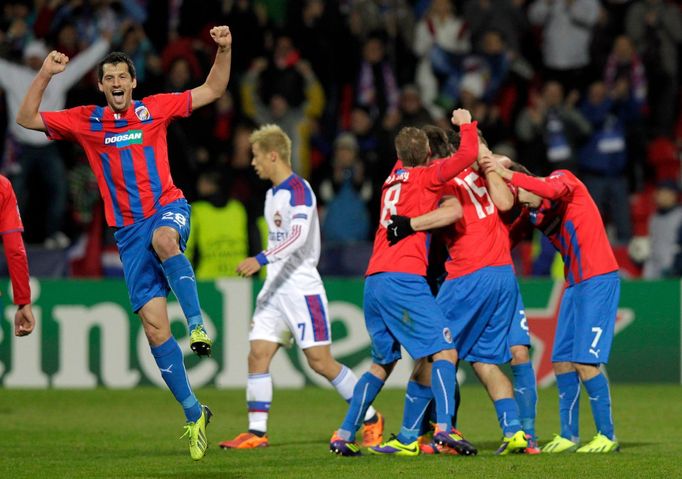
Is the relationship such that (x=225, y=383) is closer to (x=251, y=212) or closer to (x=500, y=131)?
(x=251, y=212)

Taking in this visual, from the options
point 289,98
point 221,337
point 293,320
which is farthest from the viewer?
point 289,98

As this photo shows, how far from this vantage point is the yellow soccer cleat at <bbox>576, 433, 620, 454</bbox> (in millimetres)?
9617

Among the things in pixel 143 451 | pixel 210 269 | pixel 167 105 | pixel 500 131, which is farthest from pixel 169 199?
pixel 500 131

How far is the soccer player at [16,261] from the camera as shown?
8.84m

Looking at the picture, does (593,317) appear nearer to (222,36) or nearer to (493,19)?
(222,36)

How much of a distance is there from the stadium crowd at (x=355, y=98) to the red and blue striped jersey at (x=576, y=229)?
18.3 feet

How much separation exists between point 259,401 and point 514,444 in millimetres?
2176

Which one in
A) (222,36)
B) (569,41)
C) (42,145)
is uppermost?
(569,41)

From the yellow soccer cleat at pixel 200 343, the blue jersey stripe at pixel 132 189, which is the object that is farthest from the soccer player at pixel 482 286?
the yellow soccer cleat at pixel 200 343

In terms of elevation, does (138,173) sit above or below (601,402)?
above

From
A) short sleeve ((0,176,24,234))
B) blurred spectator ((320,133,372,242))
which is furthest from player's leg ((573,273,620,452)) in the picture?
blurred spectator ((320,133,372,242))

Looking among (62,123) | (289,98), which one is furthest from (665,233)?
(62,123)

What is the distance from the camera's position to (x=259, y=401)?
34.9 feet

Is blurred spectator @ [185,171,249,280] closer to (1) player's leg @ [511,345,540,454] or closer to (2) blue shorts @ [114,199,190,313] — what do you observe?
(1) player's leg @ [511,345,540,454]
